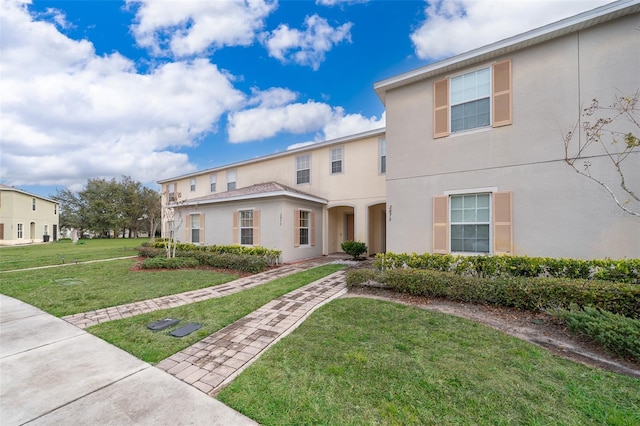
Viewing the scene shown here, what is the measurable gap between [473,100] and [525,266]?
4.39 meters

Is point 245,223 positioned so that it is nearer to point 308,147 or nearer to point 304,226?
point 304,226

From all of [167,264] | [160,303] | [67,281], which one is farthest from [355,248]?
[67,281]

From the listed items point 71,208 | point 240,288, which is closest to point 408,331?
point 240,288

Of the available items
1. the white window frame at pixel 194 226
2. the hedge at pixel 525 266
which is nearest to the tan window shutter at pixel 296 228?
the hedge at pixel 525 266

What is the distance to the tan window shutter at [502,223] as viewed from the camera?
20.6ft

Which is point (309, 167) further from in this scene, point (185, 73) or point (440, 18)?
point (440, 18)

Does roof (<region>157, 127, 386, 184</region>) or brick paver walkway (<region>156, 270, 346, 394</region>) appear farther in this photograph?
roof (<region>157, 127, 386, 184</region>)

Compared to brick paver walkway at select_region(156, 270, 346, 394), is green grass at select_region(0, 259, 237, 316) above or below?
below

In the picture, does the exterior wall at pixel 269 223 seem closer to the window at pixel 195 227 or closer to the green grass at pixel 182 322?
the window at pixel 195 227

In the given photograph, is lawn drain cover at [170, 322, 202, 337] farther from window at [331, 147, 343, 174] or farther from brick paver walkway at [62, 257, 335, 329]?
window at [331, 147, 343, 174]

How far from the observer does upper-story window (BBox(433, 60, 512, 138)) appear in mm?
6469

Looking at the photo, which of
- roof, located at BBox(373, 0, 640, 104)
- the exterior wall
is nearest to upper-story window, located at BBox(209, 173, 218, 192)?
the exterior wall

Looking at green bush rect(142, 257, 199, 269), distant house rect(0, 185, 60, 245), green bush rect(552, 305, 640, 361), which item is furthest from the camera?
distant house rect(0, 185, 60, 245)

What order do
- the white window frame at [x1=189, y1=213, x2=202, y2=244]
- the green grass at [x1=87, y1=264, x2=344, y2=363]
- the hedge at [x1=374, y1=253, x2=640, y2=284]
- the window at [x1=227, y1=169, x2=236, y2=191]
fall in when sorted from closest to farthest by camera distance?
the green grass at [x1=87, y1=264, x2=344, y2=363]
the hedge at [x1=374, y1=253, x2=640, y2=284]
the white window frame at [x1=189, y1=213, x2=202, y2=244]
the window at [x1=227, y1=169, x2=236, y2=191]
